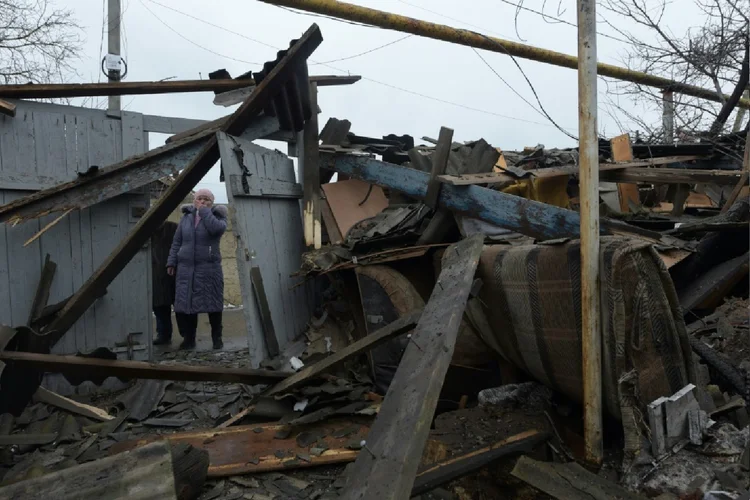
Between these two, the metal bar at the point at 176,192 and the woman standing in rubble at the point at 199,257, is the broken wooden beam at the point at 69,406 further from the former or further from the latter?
the woman standing in rubble at the point at 199,257

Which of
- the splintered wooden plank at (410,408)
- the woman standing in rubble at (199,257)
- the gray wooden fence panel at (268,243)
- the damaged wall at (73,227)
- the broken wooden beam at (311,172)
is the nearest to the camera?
the splintered wooden plank at (410,408)

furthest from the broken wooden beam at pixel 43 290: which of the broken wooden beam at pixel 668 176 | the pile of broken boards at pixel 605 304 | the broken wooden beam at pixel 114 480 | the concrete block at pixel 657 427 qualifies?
A: the broken wooden beam at pixel 668 176

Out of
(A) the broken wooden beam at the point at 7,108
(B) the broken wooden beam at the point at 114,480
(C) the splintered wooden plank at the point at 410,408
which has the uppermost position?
(A) the broken wooden beam at the point at 7,108

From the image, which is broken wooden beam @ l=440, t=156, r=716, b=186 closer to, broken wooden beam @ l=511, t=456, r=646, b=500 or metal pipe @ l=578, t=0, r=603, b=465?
metal pipe @ l=578, t=0, r=603, b=465

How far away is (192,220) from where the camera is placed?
6.14 m

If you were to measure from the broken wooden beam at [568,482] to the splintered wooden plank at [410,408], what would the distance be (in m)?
0.61

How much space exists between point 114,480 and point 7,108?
3616 millimetres

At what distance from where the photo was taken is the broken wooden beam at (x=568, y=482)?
2205mm

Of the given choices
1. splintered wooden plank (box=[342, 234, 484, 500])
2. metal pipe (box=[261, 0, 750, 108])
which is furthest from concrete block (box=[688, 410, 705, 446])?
metal pipe (box=[261, 0, 750, 108])

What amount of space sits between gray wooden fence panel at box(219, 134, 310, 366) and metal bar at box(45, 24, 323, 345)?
0.26m

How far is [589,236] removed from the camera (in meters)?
2.50

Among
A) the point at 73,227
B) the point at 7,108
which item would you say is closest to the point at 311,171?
the point at 73,227

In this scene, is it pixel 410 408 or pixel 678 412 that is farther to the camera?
pixel 678 412

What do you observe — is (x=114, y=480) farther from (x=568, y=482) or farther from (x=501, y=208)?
(x=501, y=208)
